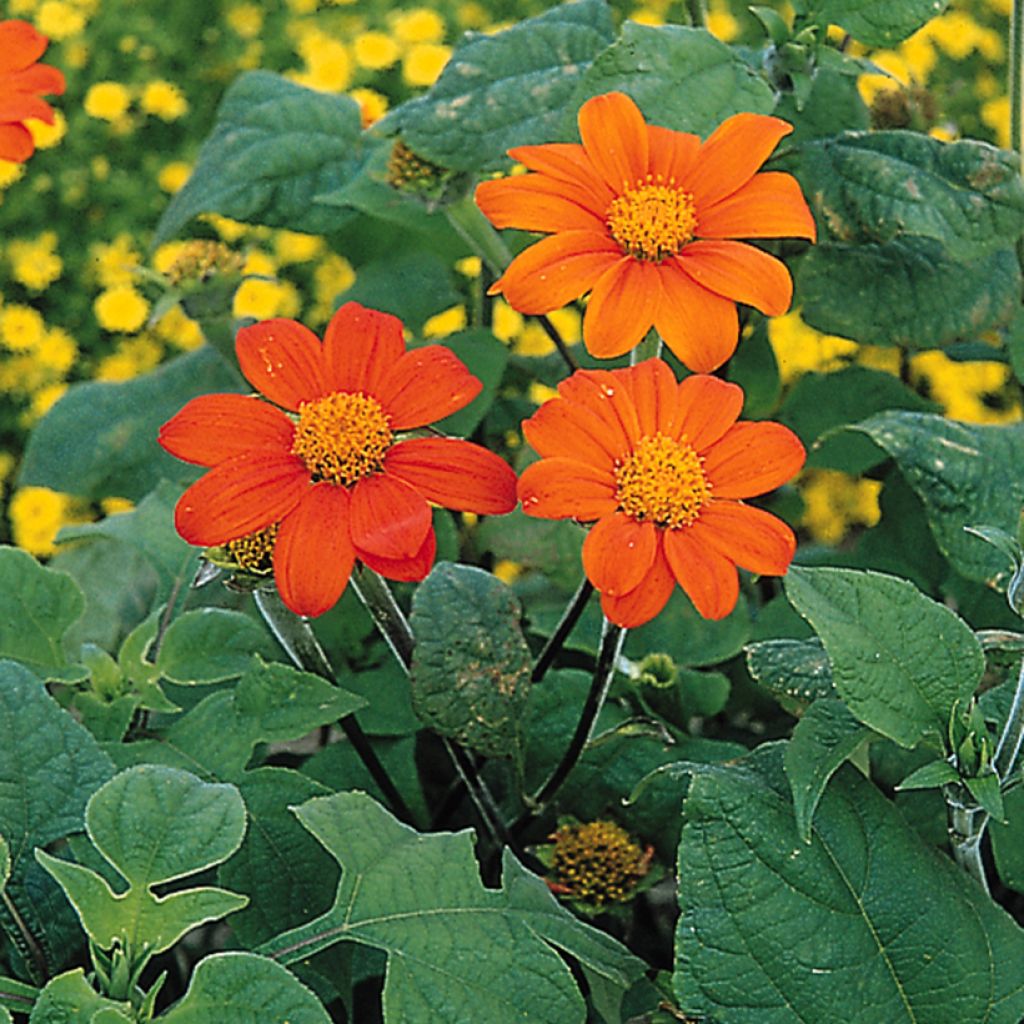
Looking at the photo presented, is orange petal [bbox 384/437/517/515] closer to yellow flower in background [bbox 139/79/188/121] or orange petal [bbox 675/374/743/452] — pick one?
orange petal [bbox 675/374/743/452]

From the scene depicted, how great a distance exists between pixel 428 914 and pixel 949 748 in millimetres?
197

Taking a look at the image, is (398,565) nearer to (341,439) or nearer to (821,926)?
(341,439)

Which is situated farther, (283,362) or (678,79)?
(678,79)

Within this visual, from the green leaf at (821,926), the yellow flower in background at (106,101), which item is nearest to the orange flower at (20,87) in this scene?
the green leaf at (821,926)

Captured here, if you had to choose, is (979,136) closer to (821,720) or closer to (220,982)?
(821,720)

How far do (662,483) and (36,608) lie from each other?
1.02 ft

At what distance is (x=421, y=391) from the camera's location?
61 cm

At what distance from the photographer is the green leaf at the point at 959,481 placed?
75cm

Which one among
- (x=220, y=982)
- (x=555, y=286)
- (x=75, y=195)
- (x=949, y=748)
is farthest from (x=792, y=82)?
(x=75, y=195)

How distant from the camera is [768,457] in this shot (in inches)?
22.4

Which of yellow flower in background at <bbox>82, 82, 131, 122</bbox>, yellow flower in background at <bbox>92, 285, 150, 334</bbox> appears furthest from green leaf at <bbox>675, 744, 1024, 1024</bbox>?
yellow flower in background at <bbox>82, 82, 131, 122</bbox>

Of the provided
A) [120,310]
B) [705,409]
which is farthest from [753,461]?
[120,310]

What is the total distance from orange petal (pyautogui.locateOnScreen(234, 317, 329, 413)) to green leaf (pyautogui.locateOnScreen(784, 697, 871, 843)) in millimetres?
229

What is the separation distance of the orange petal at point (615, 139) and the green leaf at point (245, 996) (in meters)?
0.33
